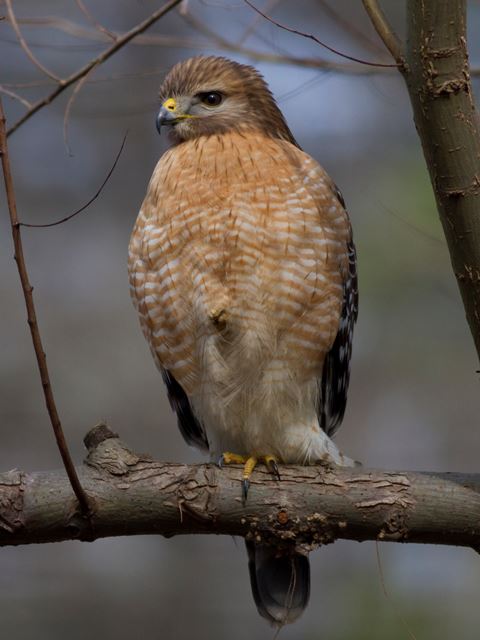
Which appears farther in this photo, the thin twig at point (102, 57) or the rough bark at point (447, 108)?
the thin twig at point (102, 57)

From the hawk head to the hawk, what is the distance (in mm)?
47

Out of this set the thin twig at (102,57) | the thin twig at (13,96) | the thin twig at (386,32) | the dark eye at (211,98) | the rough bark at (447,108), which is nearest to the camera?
the rough bark at (447,108)

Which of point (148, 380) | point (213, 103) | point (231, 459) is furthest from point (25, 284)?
point (148, 380)

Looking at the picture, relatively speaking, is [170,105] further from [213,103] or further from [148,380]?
[148,380]

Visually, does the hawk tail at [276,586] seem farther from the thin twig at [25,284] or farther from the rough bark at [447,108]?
the rough bark at [447,108]

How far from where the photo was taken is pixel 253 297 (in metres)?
4.26

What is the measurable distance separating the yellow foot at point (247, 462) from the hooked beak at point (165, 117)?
1579mm

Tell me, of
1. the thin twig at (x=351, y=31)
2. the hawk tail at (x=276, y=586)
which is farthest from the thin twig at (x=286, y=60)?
the hawk tail at (x=276, y=586)

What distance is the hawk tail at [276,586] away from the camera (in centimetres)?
450

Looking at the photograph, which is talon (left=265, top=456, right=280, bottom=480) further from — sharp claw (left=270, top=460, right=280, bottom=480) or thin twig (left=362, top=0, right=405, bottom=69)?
thin twig (left=362, top=0, right=405, bottom=69)

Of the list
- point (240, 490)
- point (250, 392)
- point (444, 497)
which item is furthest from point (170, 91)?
point (444, 497)

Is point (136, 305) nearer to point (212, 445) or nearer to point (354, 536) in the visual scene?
point (212, 445)

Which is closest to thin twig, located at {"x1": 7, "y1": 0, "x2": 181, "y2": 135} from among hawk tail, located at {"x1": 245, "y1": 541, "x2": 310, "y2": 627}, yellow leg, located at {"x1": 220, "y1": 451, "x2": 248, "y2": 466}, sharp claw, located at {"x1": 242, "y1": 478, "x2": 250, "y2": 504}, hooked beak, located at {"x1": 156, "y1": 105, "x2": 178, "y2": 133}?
hooked beak, located at {"x1": 156, "y1": 105, "x2": 178, "y2": 133}

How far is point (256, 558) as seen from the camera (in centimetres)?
452
